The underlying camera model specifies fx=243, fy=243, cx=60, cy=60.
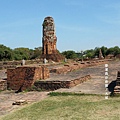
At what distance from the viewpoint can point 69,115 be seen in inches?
164

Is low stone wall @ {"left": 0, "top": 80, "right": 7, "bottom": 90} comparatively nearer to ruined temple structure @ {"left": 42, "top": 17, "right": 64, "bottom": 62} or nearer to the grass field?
the grass field

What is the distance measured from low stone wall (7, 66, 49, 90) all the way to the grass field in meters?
2.30

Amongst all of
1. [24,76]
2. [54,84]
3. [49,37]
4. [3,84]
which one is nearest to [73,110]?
[54,84]

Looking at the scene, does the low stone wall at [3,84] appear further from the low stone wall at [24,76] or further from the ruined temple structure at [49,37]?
the ruined temple structure at [49,37]

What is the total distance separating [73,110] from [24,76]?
3.82 m

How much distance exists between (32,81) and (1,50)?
31961 mm

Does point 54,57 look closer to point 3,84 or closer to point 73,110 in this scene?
point 3,84

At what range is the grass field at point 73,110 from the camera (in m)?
4.07

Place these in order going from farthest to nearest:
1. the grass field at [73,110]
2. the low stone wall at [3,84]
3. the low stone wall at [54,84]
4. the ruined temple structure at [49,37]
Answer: the ruined temple structure at [49,37], the low stone wall at [3,84], the low stone wall at [54,84], the grass field at [73,110]

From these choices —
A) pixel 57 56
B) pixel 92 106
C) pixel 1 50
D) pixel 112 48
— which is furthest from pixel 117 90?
pixel 112 48

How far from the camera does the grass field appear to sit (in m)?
4.07

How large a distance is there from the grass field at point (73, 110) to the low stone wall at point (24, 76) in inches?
90.6

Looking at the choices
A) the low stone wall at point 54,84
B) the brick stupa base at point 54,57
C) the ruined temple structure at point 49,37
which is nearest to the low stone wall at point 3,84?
the low stone wall at point 54,84

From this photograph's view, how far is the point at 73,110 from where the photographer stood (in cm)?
450
